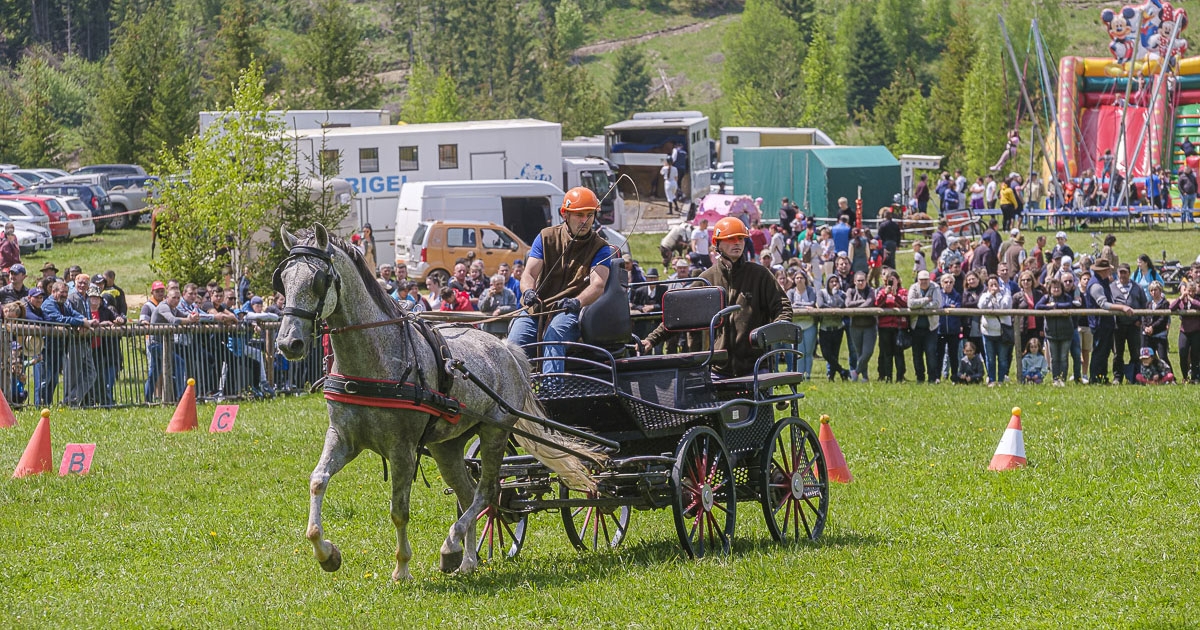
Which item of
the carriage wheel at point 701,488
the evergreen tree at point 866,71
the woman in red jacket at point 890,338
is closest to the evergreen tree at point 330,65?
the evergreen tree at point 866,71

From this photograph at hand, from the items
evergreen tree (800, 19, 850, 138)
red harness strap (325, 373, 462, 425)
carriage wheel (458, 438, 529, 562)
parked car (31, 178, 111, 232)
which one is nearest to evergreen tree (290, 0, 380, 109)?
parked car (31, 178, 111, 232)

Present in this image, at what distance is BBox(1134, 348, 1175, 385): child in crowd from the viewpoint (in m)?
20.3

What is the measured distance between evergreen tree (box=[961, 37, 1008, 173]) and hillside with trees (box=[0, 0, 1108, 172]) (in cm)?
9

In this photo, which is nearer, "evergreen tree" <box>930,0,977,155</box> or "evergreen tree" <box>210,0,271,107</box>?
"evergreen tree" <box>210,0,271,107</box>

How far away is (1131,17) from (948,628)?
39.8m

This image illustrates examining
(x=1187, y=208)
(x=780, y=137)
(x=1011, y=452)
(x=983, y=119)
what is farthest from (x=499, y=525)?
(x=983, y=119)

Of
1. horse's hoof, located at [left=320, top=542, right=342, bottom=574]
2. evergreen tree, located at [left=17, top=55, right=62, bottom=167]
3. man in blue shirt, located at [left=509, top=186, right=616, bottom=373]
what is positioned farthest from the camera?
evergreen tree, located at [left=17, top=55, right=62, bottom=167]

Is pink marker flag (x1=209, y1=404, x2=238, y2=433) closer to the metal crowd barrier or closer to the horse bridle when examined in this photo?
the metal crowd barrier

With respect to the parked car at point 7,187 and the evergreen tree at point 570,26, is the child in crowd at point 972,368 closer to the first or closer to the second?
the parked car at point 7,187

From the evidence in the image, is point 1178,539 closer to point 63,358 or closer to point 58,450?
point 58,450

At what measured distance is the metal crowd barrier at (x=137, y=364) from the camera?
Result: 18.3 m

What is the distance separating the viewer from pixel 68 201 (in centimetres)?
4338

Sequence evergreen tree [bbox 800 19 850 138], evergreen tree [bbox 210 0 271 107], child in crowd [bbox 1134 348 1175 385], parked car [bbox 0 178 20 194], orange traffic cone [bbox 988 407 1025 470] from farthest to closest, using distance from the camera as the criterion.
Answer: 1. evergreen tree [bbox 800 19 850 138]
2. evergreen tree [bbox 210 0 271 107]
3. parked car [bbox 0 178 20 194]
4. child in crowd [bbox 1134 348 1175 385]
5. orange traffic cone [bbox 988 407 1025 470]

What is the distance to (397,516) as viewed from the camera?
28.6ft
